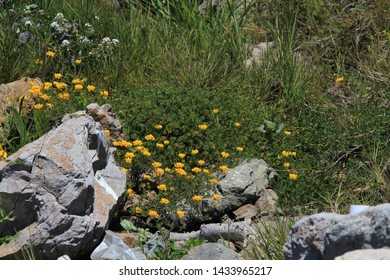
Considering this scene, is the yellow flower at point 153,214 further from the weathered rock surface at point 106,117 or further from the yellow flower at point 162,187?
the weathered rock surface at point 106,117

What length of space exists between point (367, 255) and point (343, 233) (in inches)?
6.3

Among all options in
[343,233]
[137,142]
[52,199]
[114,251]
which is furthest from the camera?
[137,142]

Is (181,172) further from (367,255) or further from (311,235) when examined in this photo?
(367,255)

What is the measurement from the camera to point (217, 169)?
6.85m

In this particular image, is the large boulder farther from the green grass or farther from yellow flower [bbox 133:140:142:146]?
yellow flower [bbox 133:140:142:146]

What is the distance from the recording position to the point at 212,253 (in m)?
5.39

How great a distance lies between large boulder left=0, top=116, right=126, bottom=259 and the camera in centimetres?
536

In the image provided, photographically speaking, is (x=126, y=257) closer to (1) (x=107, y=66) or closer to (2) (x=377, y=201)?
(2) (x=377, y=201)

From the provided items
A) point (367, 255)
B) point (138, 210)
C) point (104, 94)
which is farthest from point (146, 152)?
point (367, 255)

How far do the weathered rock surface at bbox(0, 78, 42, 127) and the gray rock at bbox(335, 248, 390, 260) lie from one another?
4.62 metres

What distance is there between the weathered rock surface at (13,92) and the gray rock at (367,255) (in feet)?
15.2

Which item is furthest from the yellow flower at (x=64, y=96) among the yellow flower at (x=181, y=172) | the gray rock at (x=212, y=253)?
the gray rock at (x=212, y=253)

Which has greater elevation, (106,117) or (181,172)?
(106,117)
